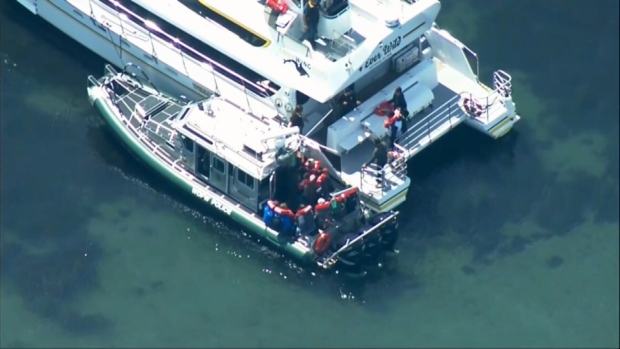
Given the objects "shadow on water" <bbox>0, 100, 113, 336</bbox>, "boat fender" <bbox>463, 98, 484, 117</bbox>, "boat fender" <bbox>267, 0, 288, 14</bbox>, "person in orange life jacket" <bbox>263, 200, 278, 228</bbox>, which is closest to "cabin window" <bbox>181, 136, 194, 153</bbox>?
"person in orange life jacket" <bbox>263, 200, 278, 228</bbox>

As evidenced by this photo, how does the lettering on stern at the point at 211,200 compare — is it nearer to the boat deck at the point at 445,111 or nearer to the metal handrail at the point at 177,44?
the metal handrail at the point at 177,44

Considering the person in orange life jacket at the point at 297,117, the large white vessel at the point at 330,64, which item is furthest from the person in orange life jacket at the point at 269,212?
the person in orange life jacket at the point at 297,117

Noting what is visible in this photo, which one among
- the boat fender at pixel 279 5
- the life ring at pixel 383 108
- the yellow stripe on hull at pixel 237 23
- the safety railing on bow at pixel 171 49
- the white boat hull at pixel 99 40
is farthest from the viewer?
the white boat hull at pixel 99 40

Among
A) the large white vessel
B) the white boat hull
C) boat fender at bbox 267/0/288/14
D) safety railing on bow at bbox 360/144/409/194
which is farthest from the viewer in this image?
the white boat hull

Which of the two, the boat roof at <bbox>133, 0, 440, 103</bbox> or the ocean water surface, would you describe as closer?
the ocean water surface

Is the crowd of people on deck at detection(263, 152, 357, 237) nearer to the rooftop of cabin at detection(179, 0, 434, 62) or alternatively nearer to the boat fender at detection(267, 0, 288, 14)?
the rooftop of cabin at detection(179, 0, 434, 62)

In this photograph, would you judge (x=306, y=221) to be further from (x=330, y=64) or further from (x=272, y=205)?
(x=330, y=64)

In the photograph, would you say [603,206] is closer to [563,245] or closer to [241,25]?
[563,245]
